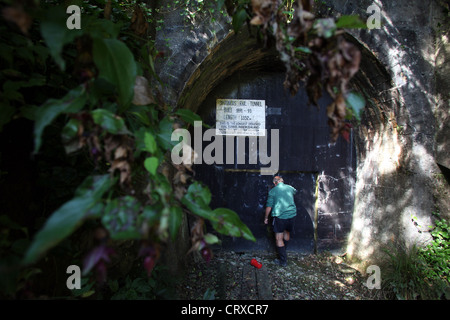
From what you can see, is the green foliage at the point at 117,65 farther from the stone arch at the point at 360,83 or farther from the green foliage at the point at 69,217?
the stone arch at the point at 360,83

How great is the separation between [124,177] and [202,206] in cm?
33

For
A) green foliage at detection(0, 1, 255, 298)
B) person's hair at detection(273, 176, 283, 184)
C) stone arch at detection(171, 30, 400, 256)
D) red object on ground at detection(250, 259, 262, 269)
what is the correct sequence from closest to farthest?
green foliage at detection(0, 1, 255, 298)
stone arch at detection(171, 30, 400, 256)
red object on ground at detection(250, 259, 262, 269)
person's hair at detection(273, 176, 283, 184)

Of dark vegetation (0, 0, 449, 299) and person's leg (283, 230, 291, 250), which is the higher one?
dark vegetation (0, 0, 449, 299)

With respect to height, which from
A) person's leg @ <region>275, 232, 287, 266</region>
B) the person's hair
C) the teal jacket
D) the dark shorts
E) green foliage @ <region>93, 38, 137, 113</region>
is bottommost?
person's leg @ <region>275, 232, 287, 266</region>

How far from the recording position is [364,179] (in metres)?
3.78

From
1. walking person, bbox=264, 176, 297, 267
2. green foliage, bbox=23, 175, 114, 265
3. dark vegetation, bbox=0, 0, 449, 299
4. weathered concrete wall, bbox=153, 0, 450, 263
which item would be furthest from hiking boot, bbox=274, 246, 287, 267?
green foliage, bbox=23, 175, 114, 265

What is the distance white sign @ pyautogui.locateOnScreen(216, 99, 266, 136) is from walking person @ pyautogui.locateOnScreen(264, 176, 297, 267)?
0.94 meters

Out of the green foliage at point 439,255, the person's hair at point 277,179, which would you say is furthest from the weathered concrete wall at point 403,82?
the person's hair at point 277,179

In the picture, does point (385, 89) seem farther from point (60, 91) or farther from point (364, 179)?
point (60, 91)

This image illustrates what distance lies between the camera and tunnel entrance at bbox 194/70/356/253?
404cm

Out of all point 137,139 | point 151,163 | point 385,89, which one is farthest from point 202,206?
point 385,89

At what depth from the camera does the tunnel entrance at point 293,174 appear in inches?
159

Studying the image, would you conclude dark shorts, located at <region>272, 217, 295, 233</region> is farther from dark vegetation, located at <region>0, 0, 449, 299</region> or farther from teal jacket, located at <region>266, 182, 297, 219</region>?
dark vegetation, located at <region>0, 0, 449, 299</region>

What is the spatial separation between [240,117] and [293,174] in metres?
1.36
